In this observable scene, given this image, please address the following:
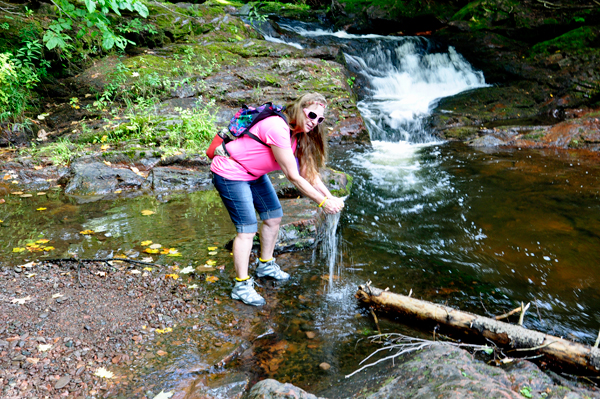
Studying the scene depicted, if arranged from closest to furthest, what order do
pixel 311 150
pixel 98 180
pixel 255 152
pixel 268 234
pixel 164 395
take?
pixel 164 395
pixel 255 152
pixel 311 150
pixel 268 234
pixel 98 180

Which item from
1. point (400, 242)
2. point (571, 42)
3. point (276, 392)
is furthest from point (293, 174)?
point (571, 42)

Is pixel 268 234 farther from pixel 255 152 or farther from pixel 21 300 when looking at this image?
pixel 21 300

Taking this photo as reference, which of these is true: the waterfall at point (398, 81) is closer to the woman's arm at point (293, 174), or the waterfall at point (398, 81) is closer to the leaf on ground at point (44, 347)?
the woman's arm at point (293, 174)

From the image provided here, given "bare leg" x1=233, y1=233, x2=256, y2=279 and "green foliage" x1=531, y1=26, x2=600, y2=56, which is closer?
"bare leg" x1=233, y1=233, x2=256, y2=279

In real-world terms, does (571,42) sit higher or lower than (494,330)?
higher

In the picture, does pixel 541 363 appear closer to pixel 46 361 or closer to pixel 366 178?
pixel 46 361

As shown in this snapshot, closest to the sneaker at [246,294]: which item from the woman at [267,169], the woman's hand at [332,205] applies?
the woman at [267,169]

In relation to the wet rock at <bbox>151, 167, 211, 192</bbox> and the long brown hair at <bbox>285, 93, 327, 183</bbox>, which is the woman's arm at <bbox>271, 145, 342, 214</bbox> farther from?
the wet rock at <bbox>151, 167, 211, 192</bbox>

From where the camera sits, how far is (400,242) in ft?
16.7

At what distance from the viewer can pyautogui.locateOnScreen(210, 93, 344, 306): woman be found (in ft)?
10.2

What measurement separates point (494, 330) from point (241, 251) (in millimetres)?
2188

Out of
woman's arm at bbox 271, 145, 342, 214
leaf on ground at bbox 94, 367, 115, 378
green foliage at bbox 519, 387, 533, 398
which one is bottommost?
leaf on ground at bbox 94, 367, 115, 378

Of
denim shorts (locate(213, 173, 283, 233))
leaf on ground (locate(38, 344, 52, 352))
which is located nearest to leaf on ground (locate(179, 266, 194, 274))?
denim shorts (locate(213, 173, 283, 233))

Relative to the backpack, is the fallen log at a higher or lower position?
lower
